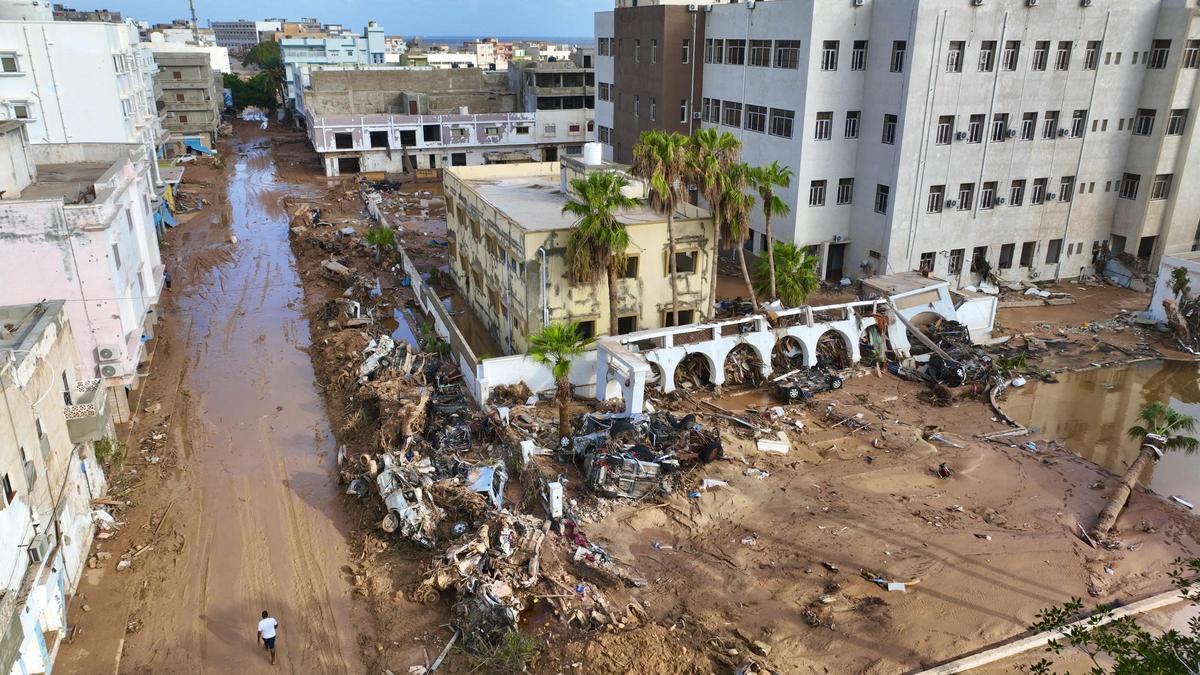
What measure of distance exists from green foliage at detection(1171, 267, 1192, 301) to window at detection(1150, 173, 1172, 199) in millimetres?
8029

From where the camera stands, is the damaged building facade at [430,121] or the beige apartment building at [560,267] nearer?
the beige apartment building at [560,267]

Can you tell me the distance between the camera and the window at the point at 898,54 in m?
33.9

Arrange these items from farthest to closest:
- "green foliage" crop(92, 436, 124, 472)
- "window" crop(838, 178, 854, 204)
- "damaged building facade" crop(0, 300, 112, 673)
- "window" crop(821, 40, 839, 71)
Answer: "window" crop(838, 178, 854, 204), "window" crop(821, 40, 839, 71), "green foliage" crop(92, 436, 124, 472), "damaged building facade" crop(0, 300, 112, 673)

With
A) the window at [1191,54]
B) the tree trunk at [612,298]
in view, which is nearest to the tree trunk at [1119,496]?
the tree trunk at [612,298]

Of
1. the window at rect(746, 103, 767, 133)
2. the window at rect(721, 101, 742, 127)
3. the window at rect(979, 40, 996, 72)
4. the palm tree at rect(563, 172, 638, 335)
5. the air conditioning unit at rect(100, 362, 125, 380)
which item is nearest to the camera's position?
the air conditioning unit at rect(100, 362, 125, 380)

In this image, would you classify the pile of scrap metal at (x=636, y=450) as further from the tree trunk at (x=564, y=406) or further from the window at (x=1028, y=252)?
the window at (x=1028, y=252)

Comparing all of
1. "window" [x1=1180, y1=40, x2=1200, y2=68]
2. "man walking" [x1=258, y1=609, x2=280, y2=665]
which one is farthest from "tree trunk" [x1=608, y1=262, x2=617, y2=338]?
"window" [x1=1180, y1=40, x2=1200, y2=68]

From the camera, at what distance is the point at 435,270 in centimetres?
4106

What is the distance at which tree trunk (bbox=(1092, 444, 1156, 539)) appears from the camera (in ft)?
63.8

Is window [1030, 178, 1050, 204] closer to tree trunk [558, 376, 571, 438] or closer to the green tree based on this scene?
the green tree

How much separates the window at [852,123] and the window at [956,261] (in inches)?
298

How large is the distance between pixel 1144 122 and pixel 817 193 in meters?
16.6

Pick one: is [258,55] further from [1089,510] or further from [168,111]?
[1089,510]

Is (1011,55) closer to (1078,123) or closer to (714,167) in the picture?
(1078,123)
